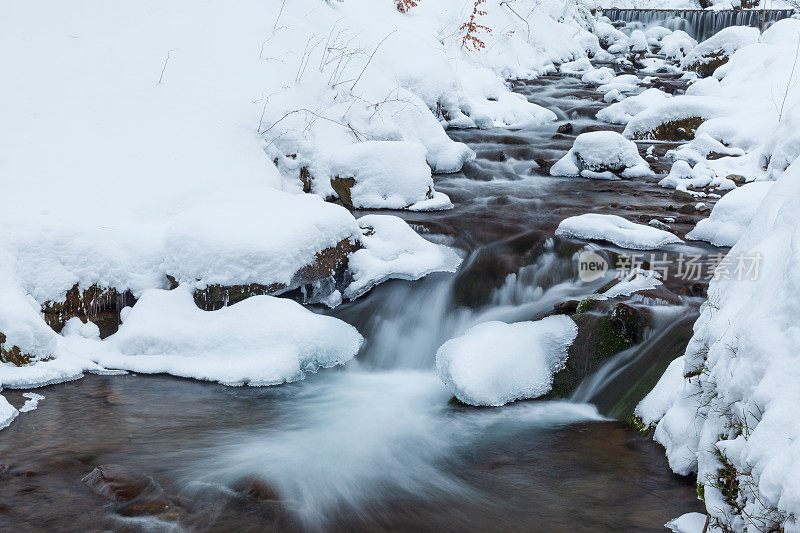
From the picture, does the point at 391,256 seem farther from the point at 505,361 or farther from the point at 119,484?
the point at 119,484

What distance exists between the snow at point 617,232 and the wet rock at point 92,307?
3598 mm

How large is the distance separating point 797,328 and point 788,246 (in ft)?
1.28

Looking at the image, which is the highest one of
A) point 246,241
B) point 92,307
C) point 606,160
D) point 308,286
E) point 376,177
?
point 606,160

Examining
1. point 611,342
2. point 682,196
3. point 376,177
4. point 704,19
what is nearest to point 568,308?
point 611,342

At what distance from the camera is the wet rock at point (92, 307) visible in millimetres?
4156

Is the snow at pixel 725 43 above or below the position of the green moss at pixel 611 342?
above

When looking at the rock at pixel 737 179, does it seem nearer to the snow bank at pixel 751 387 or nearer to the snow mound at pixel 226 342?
the snow bank at pixel 751 387

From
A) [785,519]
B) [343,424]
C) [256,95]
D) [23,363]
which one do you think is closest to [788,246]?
[785,519]

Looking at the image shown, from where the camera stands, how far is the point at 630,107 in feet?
35.3

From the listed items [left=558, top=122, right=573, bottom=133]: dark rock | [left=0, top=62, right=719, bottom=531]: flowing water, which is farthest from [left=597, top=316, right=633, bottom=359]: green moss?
[left=558, top=122, right=573, bottom=133]: dark rock

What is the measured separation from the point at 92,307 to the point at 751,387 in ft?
13.0

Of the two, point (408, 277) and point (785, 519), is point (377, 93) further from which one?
point (785, 519)

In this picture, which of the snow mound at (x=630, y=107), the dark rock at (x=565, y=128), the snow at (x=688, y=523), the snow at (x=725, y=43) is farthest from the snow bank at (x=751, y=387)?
the snow at (x=725, y=43)

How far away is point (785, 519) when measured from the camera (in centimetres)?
173
